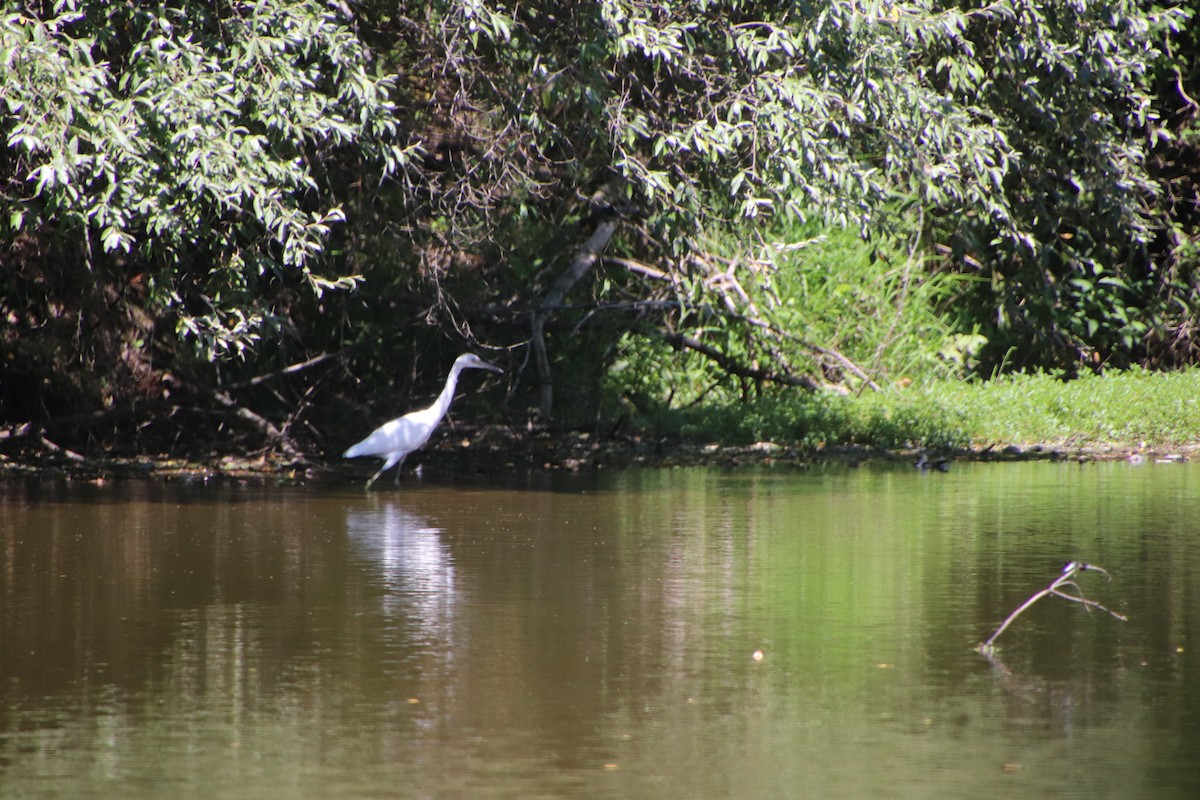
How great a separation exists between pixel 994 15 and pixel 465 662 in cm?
1046

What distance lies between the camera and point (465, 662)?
20.9 feet

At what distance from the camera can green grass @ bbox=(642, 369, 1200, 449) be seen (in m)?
15.5

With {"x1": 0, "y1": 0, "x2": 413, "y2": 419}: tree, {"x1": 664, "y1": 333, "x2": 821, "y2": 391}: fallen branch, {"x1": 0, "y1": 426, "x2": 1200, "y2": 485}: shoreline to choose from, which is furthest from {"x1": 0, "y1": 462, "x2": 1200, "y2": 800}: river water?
{"x1": 664, "y1": 333, "x2": 821, "y2": 391}: fallen branch

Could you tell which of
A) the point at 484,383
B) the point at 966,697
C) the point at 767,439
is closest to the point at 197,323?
the point at 484,383

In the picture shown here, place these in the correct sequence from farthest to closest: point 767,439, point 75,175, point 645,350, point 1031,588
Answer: point 645,350 → point 767,439 → point 75,175 → point 1031,588

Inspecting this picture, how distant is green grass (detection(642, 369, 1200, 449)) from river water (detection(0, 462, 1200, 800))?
4292 millimetres

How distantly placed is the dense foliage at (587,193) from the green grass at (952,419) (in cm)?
98

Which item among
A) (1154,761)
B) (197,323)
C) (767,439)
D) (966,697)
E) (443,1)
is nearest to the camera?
(1154,761)

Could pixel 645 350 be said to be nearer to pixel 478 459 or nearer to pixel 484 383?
pixel 484 383

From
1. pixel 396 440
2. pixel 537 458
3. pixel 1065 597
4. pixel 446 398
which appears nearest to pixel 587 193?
pixel 537 458

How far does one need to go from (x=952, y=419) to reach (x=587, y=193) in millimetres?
4287

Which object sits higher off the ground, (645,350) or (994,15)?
(994,15)

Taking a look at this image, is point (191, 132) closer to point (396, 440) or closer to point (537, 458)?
point (396, 440)

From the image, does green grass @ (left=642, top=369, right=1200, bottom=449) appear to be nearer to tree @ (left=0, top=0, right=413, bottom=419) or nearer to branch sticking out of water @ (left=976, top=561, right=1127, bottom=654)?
tree @ (left=0, top=0, right=413, bottom=419)
